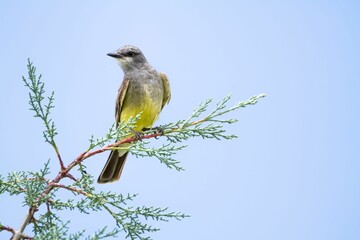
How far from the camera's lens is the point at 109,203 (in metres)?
2.64

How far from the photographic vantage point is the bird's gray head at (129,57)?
607 centimetres

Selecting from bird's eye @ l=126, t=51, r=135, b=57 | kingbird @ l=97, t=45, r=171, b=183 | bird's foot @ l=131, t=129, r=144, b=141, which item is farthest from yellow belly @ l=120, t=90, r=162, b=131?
bird's foot @ l=131, t=129, r=144, b=141

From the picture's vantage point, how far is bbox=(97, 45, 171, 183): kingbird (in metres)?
5.08

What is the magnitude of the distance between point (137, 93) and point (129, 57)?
69cm

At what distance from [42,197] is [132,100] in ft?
11.0

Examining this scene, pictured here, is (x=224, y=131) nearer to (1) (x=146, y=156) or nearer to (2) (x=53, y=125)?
(1) (x=146, y=156)

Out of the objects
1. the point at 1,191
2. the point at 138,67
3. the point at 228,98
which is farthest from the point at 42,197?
the point at 138,67

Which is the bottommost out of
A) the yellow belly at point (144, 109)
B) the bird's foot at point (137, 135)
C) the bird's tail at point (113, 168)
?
the bird's foot at point (137, 135)

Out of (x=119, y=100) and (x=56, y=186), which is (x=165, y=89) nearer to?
(x=119, y=100)

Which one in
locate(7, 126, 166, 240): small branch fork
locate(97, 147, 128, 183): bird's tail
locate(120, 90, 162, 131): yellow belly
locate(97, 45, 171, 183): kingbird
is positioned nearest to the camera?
locate(7, 126, 166, 240): small branch fork

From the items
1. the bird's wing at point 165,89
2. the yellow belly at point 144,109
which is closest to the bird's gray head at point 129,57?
the bird's wing at point 165,89

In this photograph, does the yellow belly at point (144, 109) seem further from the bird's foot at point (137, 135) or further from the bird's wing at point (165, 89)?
the bird's foot at point (137, 135)

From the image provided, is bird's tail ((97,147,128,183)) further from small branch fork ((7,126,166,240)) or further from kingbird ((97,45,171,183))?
small branch fork ((7,126,166,240))

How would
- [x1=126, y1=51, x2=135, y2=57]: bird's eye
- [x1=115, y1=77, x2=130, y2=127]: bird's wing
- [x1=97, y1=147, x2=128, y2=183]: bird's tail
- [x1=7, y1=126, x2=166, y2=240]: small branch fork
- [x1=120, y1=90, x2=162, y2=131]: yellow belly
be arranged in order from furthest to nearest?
[x1=126, y1=51, x2=135, y2=57]: bird's eye → [x1=115, y1=77, x2=130, y2=127]: bird's wing → [x1=120, y1=90, x2=162, y2=131]: yellow belly → [x1=97, y1=147, x2=128, y2=183]: bird's tail → [x1=7, y1=126, x2=166, y2=240]: small branch fork
